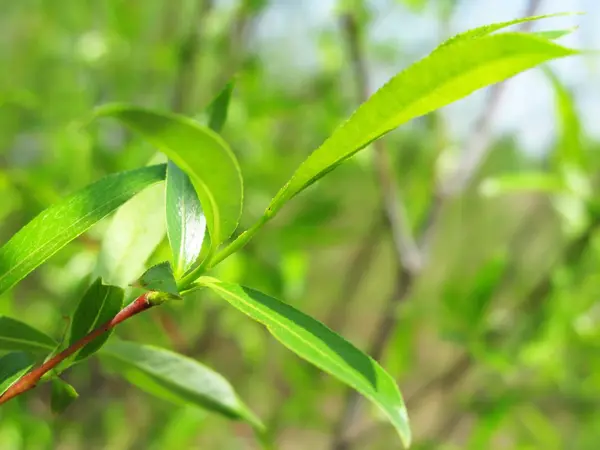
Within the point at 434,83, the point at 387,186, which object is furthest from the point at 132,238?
the point at 387,186

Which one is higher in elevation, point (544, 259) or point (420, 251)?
point (544, 259)

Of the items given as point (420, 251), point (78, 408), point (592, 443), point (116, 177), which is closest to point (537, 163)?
point (592, 443)

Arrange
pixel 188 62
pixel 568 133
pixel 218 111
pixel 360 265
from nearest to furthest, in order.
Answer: pixel 218 111 < pixel 568 133 < pixel 188 62 < pixel 360 265

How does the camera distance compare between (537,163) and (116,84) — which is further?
(537,163)

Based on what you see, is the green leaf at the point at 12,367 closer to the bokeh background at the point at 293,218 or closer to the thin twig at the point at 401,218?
the bokeh background at the point at 293,218

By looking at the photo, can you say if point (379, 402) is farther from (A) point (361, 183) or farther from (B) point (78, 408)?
(A) point (361, 183)

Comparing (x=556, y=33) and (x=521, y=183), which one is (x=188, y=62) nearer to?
(x=521, y=183)

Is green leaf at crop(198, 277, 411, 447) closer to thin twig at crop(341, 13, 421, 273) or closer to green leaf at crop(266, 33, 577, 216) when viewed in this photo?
green leaf at crop(266, 33, 577, 216)
